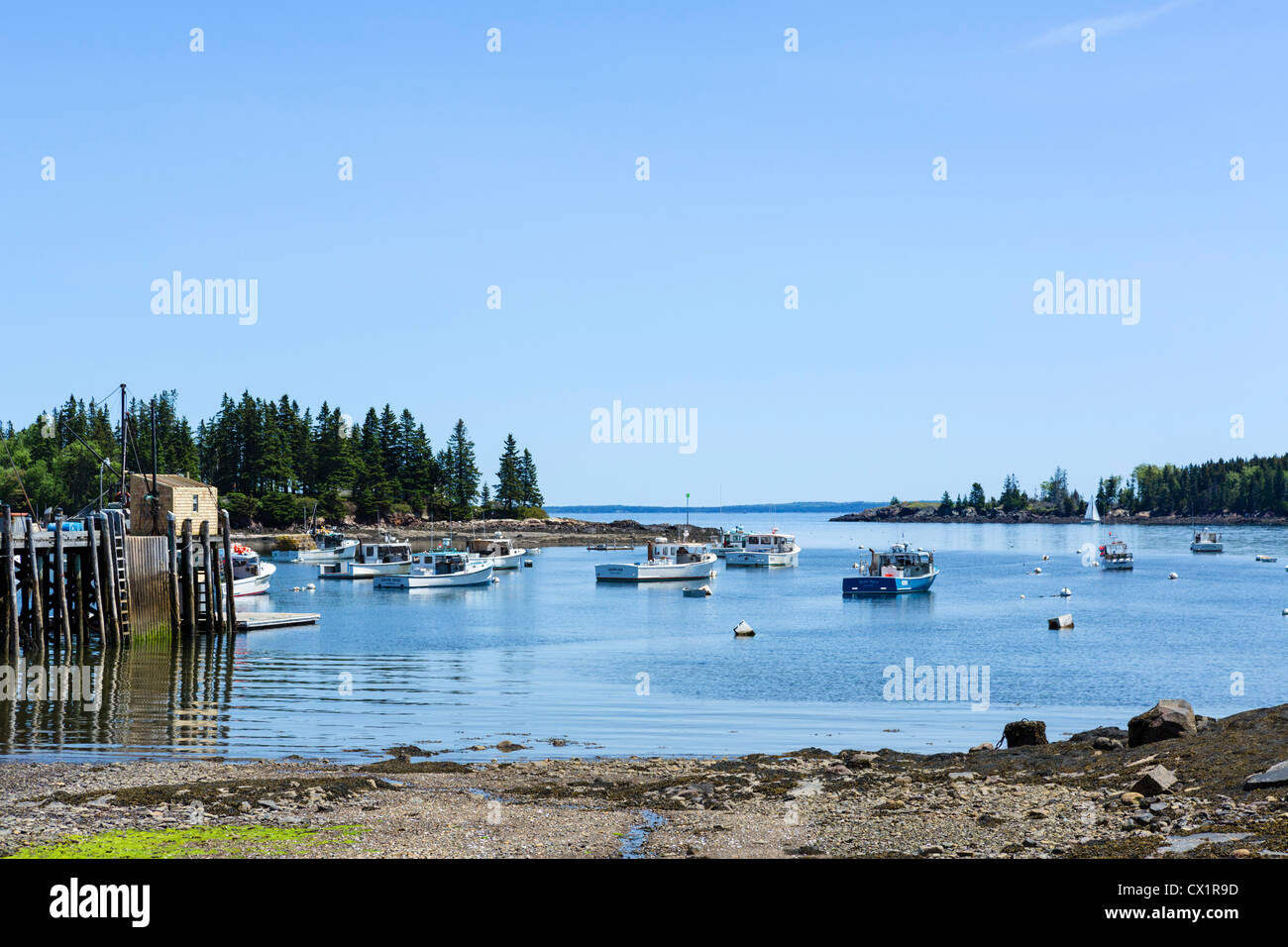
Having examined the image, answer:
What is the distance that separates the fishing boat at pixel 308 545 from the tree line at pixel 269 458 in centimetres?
1163

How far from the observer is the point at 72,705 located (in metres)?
31.5

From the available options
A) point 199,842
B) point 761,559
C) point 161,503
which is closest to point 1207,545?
point 761,559

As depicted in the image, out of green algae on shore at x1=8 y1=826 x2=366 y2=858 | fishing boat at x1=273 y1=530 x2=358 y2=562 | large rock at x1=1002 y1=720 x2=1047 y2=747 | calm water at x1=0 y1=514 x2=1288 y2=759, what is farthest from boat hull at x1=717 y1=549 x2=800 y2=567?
green algae on shore at x1=8 y1=826 x2=366 y2=858

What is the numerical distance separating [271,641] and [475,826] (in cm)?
3801

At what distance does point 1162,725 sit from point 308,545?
456 ft

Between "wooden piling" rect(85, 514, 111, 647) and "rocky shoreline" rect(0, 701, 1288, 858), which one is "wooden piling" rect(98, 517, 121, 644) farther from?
"rocky shoreline" rect(0, 701, 1288, 858)

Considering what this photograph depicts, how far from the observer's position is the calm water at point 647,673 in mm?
29078

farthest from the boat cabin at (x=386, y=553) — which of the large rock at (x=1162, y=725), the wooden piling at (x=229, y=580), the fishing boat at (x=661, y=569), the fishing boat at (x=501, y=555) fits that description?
the large rock at (x=1162, y=725)

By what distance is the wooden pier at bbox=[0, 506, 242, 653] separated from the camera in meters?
42.4

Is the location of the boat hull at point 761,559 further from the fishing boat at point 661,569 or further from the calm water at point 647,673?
the calm water at point 647,673

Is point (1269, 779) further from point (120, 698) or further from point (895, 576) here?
point (895, 576)

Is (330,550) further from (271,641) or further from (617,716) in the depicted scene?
(617,716)

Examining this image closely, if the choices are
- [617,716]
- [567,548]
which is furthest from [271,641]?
[567,548]

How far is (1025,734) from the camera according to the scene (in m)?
25.1
